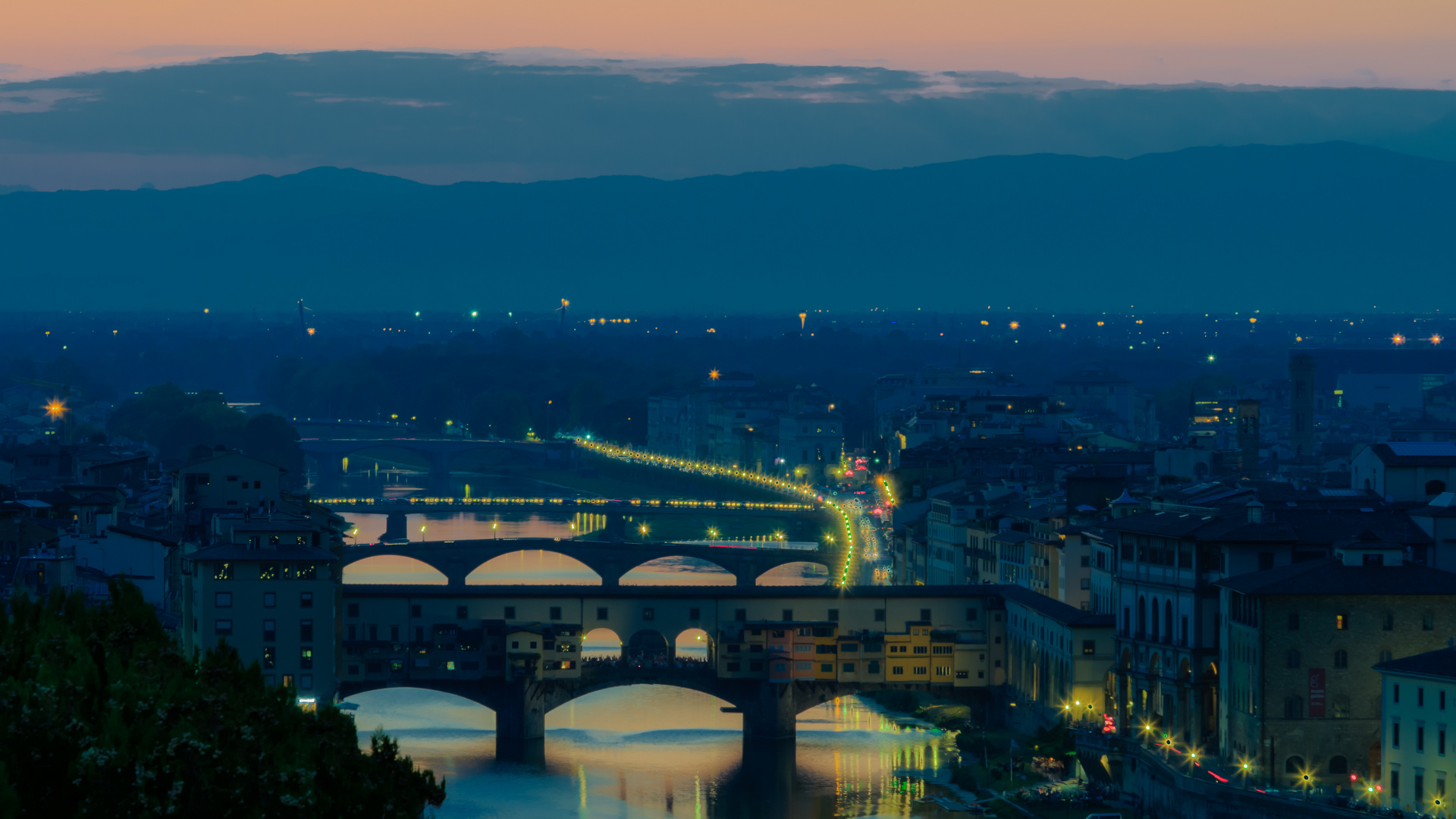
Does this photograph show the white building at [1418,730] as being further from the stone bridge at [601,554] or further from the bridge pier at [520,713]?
the stone bridge at [601,554]

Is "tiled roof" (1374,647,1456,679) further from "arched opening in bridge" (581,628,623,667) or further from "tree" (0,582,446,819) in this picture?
"arched opening in bridge" (581,628,623,667)

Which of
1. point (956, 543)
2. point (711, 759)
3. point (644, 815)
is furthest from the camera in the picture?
point (956, 543)

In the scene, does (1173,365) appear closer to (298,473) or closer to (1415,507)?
(298,473)

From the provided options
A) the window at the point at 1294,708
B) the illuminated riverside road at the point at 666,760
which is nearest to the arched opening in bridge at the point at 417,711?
the illuminated riverside road at the point at 666,760

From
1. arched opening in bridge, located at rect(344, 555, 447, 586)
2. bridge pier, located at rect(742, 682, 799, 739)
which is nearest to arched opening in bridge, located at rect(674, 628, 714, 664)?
bridge pier, located at rect(742, 682, 799, 739)

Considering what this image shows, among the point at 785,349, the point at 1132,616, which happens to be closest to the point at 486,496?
the point at 1132,616

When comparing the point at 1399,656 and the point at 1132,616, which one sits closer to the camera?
the point at 1399,656

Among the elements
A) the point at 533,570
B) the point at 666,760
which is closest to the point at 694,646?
the point at 666,760
